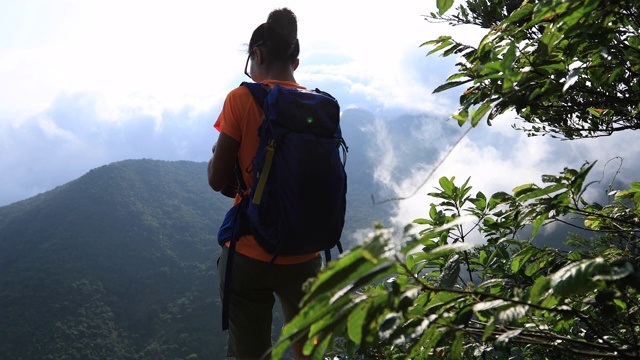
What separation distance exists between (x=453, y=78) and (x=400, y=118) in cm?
16177

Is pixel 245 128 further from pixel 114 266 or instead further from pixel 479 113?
pixel 114 266

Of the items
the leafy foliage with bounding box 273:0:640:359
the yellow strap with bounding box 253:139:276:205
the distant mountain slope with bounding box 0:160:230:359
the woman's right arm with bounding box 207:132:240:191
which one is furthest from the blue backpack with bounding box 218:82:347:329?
Answer: the distant mountain slope with bounding box 0:160:230:359

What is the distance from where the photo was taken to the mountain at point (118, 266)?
6328cm

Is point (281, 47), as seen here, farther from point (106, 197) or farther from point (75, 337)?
point (106, 197)

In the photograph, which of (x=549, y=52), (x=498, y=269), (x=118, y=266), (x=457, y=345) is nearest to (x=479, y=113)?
(x=549, y=52)

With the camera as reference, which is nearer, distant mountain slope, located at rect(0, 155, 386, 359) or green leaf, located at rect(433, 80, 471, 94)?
green leaf, located at rect(433, 80, 471, 94)

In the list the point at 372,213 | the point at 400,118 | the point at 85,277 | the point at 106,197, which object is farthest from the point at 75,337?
the point at 400,118

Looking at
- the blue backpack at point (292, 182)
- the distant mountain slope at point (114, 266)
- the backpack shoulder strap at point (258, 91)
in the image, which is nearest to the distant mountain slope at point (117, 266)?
the distant mountain slope at point (114, 266)

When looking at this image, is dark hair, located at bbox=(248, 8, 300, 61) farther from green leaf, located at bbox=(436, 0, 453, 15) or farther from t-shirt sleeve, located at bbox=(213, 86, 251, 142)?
green leaf, located at bbox=(436, 0, 453, 15)

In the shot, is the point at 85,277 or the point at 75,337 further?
the point at 85,277

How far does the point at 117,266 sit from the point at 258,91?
93.4 m

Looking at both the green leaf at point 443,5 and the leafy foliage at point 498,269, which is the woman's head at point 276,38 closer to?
the leafy foliage at point 498,269

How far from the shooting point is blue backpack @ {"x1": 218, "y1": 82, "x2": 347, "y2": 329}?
2.00 m

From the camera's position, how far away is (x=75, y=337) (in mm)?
62719
